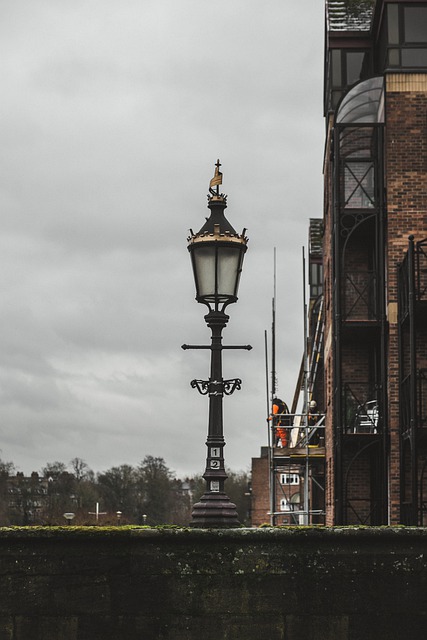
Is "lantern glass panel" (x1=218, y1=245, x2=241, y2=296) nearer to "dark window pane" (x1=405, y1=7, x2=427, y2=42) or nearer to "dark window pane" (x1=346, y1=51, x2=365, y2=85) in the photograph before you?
"dark window pane" (x1=405, y1=7, x2=427, y2=42)

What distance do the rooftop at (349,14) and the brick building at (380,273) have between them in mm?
1896

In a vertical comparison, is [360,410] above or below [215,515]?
above

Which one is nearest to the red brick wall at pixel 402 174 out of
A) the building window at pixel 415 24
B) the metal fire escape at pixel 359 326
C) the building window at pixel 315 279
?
the metal fire escape at pixel 359 326

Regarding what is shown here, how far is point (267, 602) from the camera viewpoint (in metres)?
8.70

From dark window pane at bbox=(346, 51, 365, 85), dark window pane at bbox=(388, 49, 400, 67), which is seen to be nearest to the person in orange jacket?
dark window pane at bbox=(346, 51, 365, 85)

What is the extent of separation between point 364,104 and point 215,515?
20.4 meters

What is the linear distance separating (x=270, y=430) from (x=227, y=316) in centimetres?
2365

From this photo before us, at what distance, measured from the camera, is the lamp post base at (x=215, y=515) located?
953 cm

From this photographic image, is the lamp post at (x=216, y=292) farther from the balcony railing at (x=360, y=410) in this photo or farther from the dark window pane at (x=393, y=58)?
the dark window pane at (x=393, y=58)

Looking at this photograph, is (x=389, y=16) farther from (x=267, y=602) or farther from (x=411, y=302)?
(x=267, y=602)

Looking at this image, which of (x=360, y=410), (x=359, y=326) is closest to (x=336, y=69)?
(x=359, y=326)

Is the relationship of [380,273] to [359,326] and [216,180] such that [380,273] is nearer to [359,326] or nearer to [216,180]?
[359,326]

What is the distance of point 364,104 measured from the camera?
2842cm

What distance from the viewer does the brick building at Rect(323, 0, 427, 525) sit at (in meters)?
25.4
